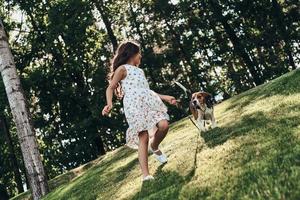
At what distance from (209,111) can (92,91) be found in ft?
78.5

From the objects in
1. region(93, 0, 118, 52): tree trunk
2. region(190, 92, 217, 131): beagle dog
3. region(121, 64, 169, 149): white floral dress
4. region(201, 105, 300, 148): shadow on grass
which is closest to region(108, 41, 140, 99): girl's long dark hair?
region(121, 64, 169, 149): white floral dress

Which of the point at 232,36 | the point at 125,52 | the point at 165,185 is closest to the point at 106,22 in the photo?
the point at 232,36

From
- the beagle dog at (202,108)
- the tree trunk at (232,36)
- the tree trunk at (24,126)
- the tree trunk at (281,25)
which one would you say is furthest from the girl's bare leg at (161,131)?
the tree trunk at (281,25)

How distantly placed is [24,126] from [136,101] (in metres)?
5.88

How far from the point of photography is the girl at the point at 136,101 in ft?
24.0

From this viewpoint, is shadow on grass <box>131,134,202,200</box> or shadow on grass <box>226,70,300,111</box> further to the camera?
shadow on grass <box>226,70,300,111</box>

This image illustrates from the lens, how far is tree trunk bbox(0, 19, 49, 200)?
40.5 ft

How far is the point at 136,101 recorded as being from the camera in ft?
24.4

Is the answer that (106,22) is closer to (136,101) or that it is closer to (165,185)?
(136,101)

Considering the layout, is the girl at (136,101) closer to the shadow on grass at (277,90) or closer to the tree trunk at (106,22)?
the shadow on grass at (277,90)

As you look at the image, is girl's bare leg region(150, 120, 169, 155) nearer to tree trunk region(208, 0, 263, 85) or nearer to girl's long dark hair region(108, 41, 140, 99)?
girl's long dark hair region(108, 41, 140, 99)

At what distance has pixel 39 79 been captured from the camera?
3127 cm

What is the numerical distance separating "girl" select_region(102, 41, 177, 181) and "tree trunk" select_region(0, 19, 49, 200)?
5417 mm

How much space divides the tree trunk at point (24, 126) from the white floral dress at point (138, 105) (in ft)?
18.1
